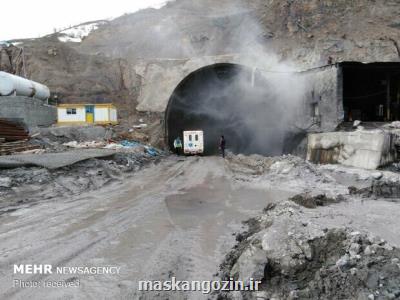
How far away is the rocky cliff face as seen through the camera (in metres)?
37.0

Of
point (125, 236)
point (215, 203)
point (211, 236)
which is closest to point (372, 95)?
point (215, 203)

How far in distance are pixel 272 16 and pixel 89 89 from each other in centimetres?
2342

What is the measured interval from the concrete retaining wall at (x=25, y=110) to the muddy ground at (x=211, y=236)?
13349 mm

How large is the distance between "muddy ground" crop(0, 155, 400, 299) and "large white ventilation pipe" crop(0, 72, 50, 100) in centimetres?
1419

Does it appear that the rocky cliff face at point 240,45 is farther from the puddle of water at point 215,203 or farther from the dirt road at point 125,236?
the dirt road at point 125,236

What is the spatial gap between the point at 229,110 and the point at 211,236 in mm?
26642

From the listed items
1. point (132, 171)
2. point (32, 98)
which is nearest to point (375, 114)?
point (132, 171)

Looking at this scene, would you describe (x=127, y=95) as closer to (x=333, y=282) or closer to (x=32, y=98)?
(x=32, y=98)

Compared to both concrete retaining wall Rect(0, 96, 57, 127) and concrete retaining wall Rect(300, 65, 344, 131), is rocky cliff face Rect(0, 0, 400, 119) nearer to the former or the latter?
concrete retaining wall Rect(0, 96, 57, 127)

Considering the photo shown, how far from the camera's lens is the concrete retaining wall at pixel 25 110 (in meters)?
24.5

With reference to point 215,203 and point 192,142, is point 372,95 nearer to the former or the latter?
point 192,142

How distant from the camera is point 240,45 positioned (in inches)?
1788

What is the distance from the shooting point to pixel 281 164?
1667cm

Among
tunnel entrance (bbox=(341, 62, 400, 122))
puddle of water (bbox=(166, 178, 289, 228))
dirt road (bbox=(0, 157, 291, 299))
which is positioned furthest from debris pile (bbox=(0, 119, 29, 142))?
tunnel entrance (bbox=(341, 62, 400, 122))
